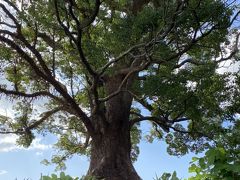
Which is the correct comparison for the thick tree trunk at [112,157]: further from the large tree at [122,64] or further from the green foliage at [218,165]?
the green foliage at [218,165]

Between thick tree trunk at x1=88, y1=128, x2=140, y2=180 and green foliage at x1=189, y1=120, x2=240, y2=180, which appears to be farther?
thick tree trunk at x1=88, y1=128, x2=140, y2=180

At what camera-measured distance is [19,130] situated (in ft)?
46.2

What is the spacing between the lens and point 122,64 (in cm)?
1230

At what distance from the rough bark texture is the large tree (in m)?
0.03

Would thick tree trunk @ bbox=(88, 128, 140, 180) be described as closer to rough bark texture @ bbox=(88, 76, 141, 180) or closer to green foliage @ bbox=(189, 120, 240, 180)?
rough bark texture @ bbox=(88, 76, 141, 180)

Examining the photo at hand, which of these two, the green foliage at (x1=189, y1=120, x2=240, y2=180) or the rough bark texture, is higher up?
the rough bark texture

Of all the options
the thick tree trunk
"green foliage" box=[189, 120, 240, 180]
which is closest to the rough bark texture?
the thick tree trunk

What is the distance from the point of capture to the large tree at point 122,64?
9344mm

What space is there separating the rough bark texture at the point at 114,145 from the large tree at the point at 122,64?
0.03m

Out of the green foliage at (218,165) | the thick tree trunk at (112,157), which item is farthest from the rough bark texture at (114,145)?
the green foliage at (218,165)

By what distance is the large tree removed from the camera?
30.7 ft

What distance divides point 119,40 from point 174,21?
172 cm

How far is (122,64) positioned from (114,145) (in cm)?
248

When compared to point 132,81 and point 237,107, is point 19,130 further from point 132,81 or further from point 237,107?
point 237,107
